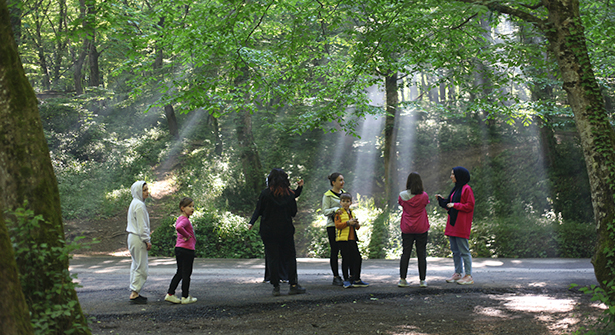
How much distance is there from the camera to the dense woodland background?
8852 mm

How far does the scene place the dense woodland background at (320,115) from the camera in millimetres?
8852

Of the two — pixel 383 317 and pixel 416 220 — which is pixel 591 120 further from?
pixel 383 317

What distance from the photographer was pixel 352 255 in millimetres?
7223

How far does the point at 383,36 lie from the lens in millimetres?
7938

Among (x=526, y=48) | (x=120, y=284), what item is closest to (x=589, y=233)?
(x=526, y=48)

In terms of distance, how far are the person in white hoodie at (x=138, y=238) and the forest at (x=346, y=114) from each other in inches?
99.3

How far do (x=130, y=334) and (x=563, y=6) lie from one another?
23.4 ft

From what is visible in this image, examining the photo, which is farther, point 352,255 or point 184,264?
point 352,255

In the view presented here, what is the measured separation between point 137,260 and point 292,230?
8.08 feet

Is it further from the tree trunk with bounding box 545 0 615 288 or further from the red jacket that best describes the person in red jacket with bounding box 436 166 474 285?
the tree trunk with bounding box 545 0 615 288

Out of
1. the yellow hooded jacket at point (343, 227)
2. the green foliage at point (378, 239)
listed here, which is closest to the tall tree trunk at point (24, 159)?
the yellow hooded jacket at point (343, 227)

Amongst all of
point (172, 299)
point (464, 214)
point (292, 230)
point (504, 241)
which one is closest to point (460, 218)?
point (464, 214)

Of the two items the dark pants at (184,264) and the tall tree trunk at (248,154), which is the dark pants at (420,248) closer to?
the dark pants at (184,264)

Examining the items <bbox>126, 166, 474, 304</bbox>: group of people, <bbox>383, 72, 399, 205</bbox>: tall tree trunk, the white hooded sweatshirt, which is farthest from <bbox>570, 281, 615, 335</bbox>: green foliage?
<bbox>383, 72, 399, 205</bbox>: tall tree trunk
